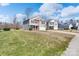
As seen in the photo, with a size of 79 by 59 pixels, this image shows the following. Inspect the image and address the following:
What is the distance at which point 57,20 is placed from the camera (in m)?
2.85

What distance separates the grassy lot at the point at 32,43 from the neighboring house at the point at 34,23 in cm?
5

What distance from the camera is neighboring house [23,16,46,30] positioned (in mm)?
2846

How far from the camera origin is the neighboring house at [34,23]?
2.85 meters

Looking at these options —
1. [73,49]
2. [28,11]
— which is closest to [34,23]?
[28,11]

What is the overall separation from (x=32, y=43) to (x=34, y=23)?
182mm

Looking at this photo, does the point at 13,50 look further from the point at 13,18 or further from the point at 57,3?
the point at 57,3

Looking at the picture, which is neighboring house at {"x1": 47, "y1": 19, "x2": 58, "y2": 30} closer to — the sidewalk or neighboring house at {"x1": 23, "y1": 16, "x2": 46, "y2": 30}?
neighboring house at {"x1": 23, "y1": 16, "x2": 46, "y2": 30}

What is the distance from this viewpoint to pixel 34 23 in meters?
2.85

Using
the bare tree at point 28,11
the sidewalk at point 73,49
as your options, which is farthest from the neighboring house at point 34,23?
the sidewalk at point 73,49

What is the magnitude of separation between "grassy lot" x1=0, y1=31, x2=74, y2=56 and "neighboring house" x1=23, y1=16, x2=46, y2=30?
5 cm

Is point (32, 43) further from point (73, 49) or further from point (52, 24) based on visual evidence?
point (73, 49)

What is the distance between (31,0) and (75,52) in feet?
1.98

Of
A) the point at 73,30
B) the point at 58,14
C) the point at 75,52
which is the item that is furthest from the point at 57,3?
the point at 75,52

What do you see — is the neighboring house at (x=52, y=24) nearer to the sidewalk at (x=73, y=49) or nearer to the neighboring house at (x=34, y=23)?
the neighboring house at (x=34, y=23)
